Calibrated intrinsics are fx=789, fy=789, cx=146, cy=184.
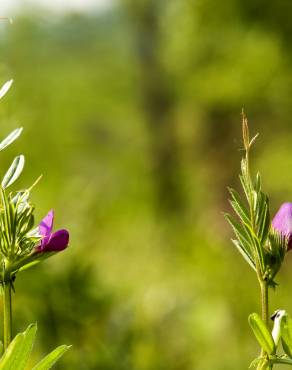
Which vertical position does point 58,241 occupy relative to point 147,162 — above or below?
above

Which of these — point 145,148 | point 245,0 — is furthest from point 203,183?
point 245,0

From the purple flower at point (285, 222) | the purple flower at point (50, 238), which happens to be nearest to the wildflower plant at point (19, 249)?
the purple flower at point (50, 238)

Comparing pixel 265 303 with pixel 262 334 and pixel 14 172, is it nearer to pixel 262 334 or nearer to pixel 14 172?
pixel 262 334

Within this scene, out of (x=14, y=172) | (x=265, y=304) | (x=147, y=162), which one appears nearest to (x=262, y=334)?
(x=265, y=304)

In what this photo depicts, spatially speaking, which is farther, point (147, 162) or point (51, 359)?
point (147, 162)

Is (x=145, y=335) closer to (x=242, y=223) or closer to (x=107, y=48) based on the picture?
(x=242, y=223)

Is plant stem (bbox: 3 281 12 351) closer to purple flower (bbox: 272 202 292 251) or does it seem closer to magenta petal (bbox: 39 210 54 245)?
magenta petal (bbox: 39 210 54 245)

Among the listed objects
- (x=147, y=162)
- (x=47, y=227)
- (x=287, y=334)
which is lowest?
(x=147, y=162)
